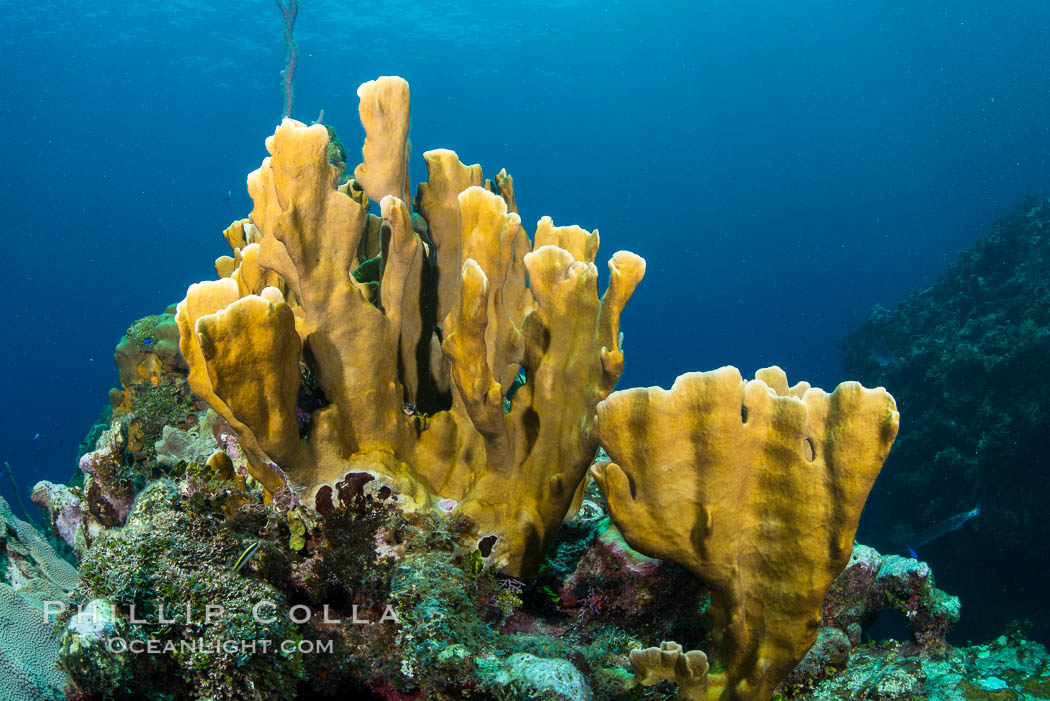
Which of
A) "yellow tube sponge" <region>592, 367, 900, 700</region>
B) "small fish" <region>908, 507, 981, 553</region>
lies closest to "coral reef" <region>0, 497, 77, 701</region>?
"yellow tube sponge" <region>592, 367, 900, 700</region>

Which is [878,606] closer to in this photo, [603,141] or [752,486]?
[752,486]

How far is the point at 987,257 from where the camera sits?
17328mm

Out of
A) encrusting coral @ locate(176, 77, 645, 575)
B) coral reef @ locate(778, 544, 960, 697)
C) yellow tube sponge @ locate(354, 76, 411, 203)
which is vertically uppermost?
yellow tube sponge @ locate(354, 76, 411, 203)

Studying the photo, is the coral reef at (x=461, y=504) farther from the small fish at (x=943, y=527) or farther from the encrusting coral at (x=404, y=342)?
the small fish at (x=943, y=527)

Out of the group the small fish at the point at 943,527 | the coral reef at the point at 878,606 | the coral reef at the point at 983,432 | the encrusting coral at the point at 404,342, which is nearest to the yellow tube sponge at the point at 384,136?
the encrusting coral at the point at 404,342

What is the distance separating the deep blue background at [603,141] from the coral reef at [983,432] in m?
45.1

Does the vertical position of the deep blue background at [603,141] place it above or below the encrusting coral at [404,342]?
above

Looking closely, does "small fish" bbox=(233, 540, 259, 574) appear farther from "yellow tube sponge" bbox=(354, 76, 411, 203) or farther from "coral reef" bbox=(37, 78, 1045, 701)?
"yellow tube sponge" bbox=(354, 76, 411, 203)

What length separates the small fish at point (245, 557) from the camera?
5.63 ft

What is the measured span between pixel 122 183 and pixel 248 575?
103344 millimetres

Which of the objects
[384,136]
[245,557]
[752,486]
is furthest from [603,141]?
[245,557]

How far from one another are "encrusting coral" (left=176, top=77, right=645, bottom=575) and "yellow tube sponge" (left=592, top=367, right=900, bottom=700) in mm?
431

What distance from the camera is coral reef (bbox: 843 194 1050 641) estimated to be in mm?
12180

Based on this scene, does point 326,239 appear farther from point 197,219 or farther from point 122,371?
point 197,219
